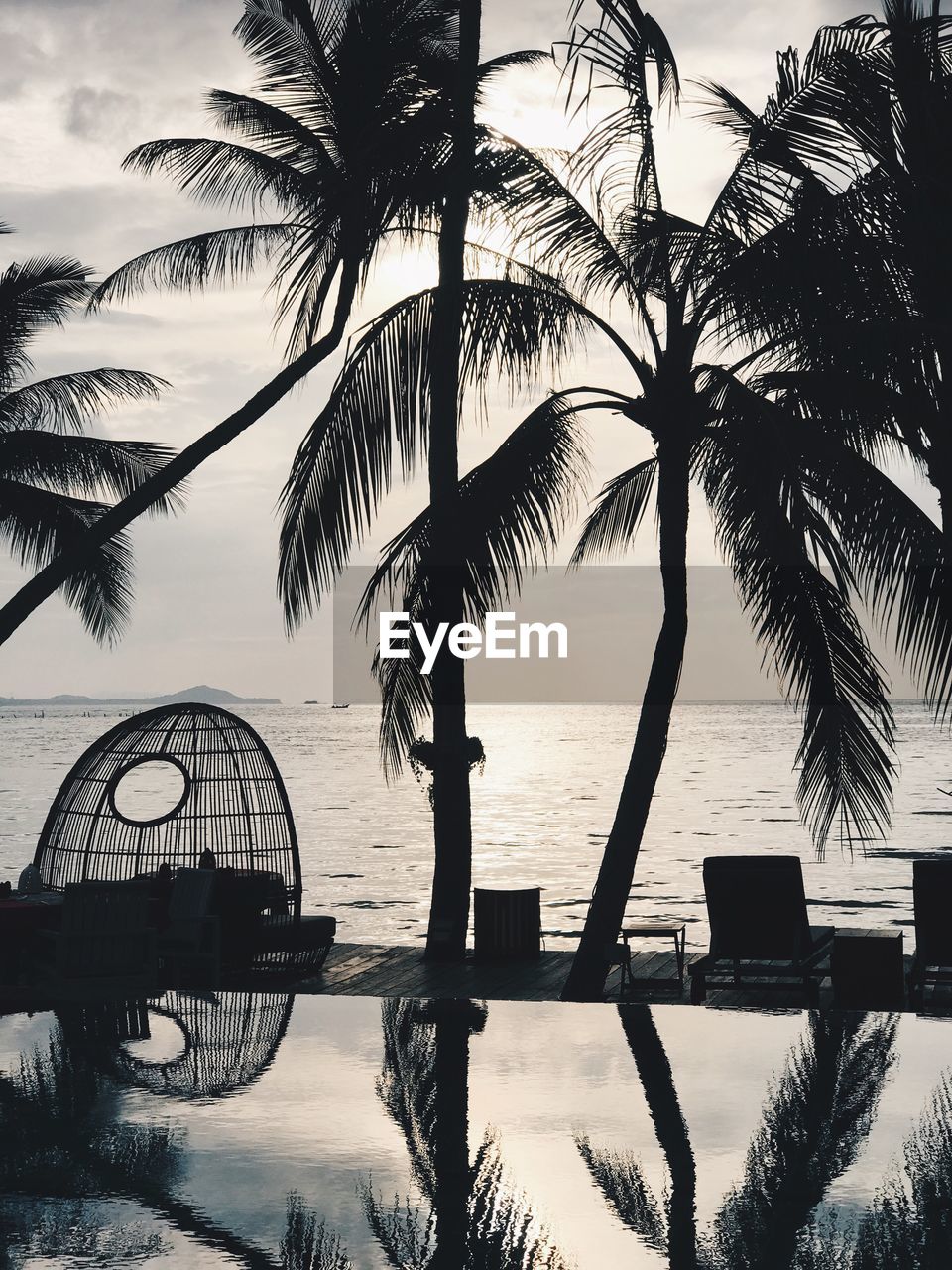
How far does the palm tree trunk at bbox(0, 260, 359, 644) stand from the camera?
13320mm

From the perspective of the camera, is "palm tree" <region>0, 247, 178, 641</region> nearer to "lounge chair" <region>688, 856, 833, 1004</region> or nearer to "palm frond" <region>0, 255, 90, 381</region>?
"palm frond" <region>0, 255, 90, 381</region>

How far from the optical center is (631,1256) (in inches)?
183

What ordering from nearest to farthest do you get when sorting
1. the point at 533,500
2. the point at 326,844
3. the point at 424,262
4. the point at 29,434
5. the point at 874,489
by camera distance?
the point at 874,489, the point at 533,500, the point at 424,262, the point at 29,434, the point at 326,844

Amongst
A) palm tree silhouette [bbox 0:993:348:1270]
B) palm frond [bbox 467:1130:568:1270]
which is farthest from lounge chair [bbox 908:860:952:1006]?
palm frond [bbox 467:1130:568:1270]

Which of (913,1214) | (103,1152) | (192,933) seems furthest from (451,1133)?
(192,933)

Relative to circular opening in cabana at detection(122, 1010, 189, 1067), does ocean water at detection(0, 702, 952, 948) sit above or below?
below

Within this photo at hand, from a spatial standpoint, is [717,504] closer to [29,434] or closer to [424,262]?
[424,262]

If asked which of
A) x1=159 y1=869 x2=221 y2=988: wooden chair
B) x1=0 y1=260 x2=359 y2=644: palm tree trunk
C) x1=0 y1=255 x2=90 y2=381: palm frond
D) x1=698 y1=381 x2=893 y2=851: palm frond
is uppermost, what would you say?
x1=0 y1=255 x2=90 y2=381: palm frond

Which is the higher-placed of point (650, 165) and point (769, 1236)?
point (650, 165)

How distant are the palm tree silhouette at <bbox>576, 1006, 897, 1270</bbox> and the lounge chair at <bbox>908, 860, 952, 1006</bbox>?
12.5ft

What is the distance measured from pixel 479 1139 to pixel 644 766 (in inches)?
260

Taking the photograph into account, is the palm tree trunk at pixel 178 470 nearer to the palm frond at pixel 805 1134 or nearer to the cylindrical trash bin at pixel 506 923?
the cylindrical trash bin at pixel 506 923

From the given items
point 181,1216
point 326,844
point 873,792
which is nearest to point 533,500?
point 873,792

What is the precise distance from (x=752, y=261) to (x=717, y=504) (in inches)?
78.4
